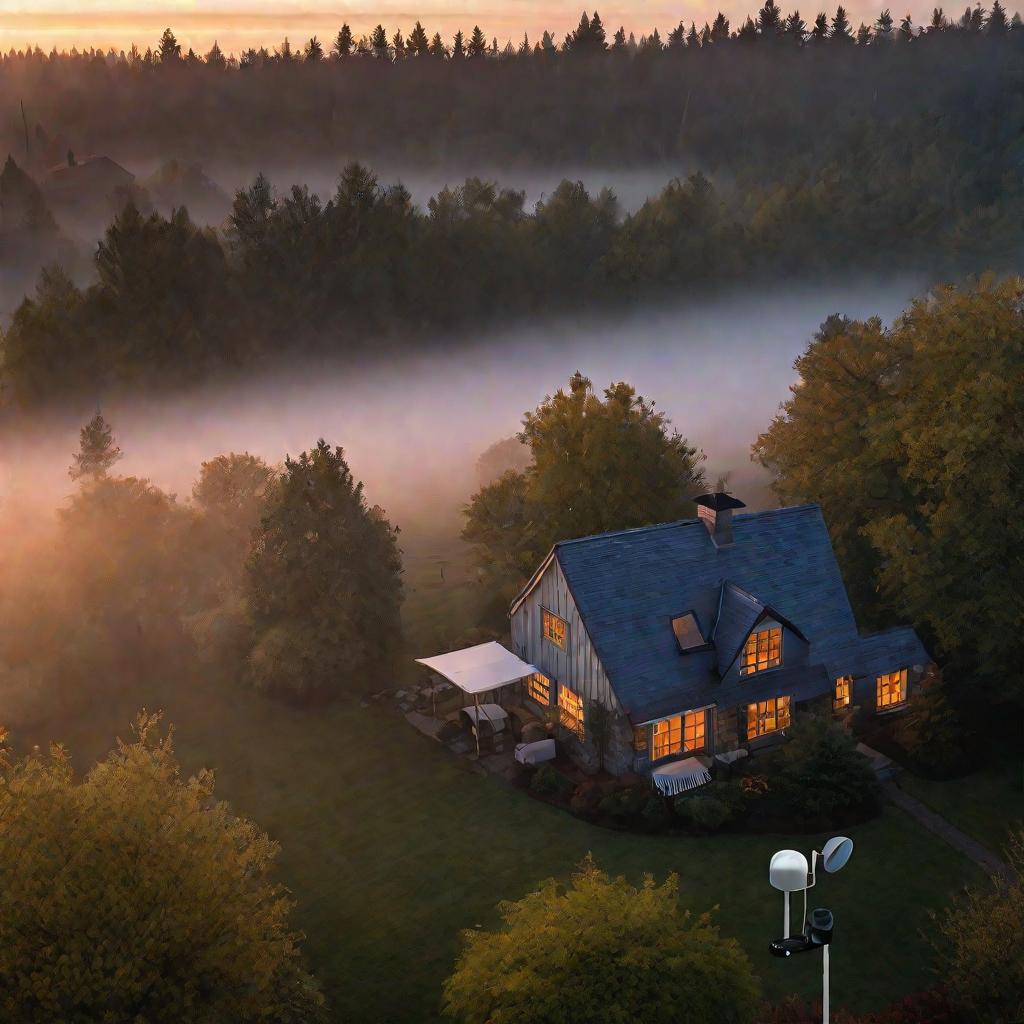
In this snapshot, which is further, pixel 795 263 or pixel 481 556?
pixel 795 263

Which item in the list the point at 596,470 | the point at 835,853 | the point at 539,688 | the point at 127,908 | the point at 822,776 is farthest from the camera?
the point at 596,470

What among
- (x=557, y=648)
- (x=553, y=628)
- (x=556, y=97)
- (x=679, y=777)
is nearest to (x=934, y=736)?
(x=679, y=777)

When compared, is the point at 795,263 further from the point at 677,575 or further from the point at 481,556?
the point at 677,575

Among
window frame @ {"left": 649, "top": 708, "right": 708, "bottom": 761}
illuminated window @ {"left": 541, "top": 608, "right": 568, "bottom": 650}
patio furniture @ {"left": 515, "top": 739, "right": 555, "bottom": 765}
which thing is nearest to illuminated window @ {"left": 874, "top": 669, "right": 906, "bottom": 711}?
window frame @ {"left": 649, "top": 708, "right": 708, "bottom": 761}

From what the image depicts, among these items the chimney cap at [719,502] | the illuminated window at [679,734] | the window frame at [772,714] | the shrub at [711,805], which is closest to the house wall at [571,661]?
the illuminated window at [679,734]

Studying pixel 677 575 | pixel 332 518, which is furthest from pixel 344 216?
pixel 677 575

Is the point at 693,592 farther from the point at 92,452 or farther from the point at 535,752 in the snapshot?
the point at 92,452

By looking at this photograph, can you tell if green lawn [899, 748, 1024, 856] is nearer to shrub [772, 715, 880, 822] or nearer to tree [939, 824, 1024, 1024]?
shrub [772, 715, 880, 822]
